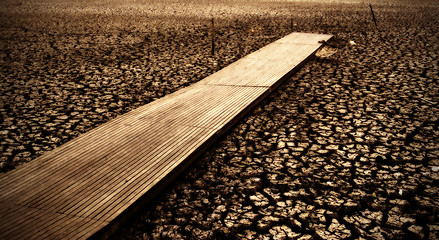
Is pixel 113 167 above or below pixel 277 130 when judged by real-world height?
above

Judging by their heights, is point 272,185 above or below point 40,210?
below

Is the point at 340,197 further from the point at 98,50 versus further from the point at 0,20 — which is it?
the point at 0,20

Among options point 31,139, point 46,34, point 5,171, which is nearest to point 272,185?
point 5,171

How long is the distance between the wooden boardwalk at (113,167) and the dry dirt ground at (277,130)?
0.13 meters

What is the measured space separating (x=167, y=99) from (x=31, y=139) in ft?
4.33

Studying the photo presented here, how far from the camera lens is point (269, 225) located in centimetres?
179

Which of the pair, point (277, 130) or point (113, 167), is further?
point (277, 130)

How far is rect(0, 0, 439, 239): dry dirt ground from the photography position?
1.83 meters

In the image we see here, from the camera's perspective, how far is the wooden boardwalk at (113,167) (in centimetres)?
166

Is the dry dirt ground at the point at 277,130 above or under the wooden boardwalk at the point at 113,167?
under

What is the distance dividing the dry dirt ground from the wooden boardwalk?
130 millimetres

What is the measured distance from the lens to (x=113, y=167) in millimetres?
2107

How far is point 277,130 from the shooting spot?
9.45 feet

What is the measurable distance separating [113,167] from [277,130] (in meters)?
1.50
